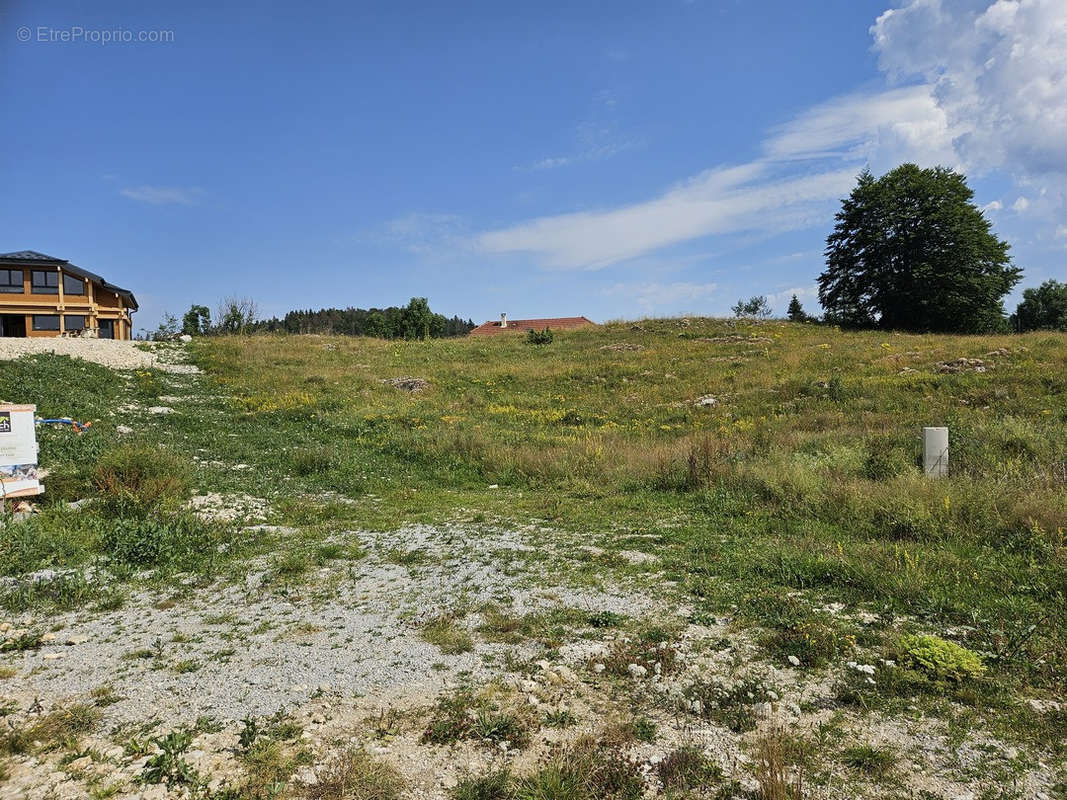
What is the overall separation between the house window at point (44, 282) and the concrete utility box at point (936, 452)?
4465 centimetres

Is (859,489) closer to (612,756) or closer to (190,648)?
(612,756)

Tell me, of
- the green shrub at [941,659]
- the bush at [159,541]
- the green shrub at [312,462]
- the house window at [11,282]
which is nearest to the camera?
the green shrub at [941,659]

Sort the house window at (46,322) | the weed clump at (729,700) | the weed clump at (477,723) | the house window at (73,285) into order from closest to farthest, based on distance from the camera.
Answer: the weed clump at (477,723)
the weed clump at (729,700)
the house window at (46,322)
the house window at (73,285)

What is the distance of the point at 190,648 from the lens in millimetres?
4648

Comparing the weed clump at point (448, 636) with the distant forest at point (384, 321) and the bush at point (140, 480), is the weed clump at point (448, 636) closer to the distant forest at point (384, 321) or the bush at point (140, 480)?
the bush at point (140, 480)

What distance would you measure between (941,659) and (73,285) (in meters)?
46.7

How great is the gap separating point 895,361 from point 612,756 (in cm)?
2368

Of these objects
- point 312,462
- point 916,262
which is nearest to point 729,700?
point 312,462

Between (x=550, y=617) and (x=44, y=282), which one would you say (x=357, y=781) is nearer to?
(x=550, y=617)

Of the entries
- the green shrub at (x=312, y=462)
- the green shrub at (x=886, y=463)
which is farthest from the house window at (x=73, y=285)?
the green shrub at (x=886, y=463)

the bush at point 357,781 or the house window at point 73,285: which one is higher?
the house window at point 73,285

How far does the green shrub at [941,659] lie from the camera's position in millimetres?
3914

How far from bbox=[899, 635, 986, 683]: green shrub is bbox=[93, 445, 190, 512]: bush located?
9039 mm

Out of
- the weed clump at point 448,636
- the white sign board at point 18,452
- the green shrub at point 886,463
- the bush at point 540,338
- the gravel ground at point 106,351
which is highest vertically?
the bush at point 540,338
